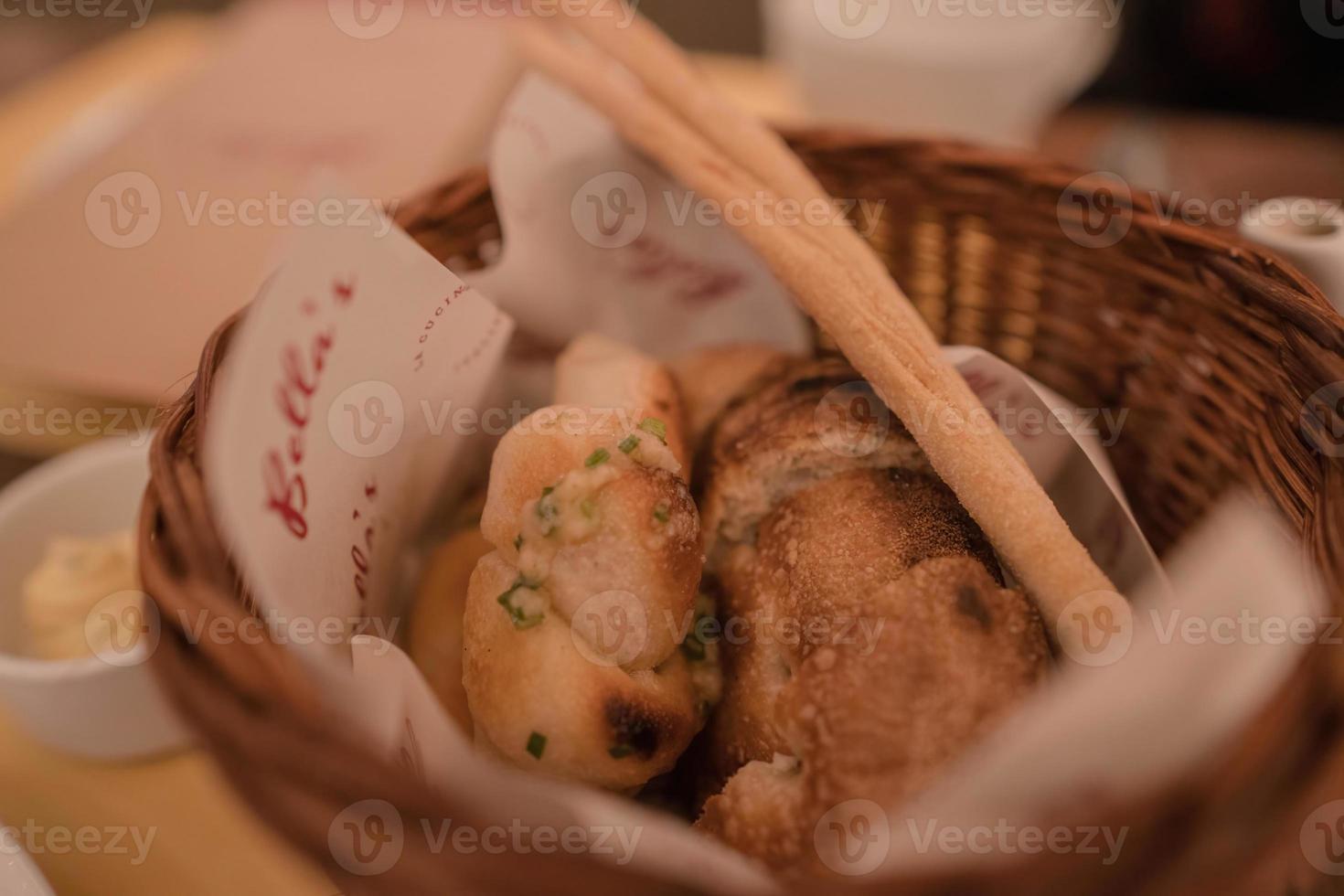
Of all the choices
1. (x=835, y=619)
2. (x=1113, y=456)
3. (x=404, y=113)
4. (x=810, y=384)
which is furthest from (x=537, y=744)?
(x=404, y=113)

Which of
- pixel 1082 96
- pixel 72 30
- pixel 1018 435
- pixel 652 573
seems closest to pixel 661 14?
pixel 1082 96

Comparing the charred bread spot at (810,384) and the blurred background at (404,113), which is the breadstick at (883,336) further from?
the blurred background at (404,113)

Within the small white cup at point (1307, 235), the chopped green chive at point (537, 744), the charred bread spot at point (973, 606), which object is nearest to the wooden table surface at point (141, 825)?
the chopped green chive at point (537, 744)

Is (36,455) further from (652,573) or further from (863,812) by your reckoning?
(863,812)

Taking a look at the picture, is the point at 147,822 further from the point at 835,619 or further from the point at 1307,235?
the point at 1307,235

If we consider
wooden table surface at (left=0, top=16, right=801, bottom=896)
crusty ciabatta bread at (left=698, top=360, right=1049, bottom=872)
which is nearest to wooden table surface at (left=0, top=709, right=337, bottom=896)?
wooden table surface at (left=0, top=16, right=801, bottom=896)
